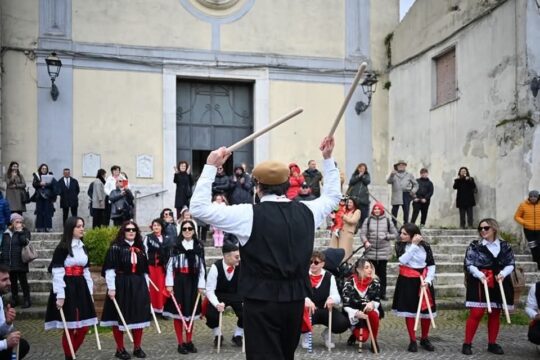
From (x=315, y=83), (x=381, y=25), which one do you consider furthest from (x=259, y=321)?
(x=381, y=25)

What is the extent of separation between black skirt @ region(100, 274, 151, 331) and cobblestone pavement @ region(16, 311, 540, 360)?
465mm

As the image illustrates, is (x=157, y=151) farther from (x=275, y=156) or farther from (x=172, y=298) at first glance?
(x=172, y=298)

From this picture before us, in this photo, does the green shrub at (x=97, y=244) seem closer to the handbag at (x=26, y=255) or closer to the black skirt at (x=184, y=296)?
the handbag at (x=26, y=255)

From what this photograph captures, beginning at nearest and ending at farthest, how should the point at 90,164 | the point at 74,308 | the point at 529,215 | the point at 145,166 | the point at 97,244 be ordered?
the point at 74,308
the point at 97,244
the point at 529,215
the point at 90,164
the point at 145,166

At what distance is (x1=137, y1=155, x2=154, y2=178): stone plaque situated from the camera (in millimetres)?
16547

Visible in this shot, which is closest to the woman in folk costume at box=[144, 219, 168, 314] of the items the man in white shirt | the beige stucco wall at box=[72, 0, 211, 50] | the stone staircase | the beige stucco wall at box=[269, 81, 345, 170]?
the stone staircase

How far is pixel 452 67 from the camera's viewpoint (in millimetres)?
16422

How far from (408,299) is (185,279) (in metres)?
2.83

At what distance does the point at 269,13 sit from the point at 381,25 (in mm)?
3235

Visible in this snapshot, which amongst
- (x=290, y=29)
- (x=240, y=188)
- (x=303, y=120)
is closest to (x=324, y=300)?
(x=240, y=188)

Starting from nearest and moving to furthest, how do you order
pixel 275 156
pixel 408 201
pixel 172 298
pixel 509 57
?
pixel 172 298 → pixel 509 57 → pixel 408 201 → pixel 275 156

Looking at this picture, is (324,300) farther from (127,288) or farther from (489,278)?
(127,288)

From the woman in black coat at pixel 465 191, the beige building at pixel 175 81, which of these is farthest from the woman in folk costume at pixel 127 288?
the woman in black coat at pixel 465 191

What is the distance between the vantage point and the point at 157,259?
33.4ft
